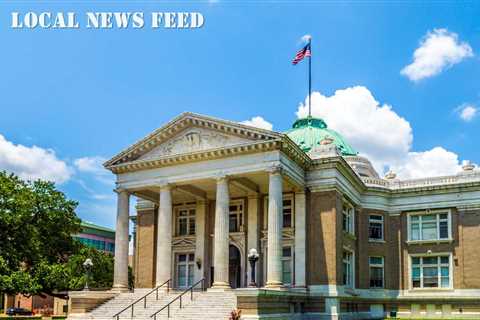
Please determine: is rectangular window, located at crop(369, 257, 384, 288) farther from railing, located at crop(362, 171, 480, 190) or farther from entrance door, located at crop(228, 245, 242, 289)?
entrance door, located at crop(228, 245, 242, 289)

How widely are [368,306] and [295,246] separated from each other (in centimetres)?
920

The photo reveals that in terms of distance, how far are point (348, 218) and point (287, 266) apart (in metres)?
6.20

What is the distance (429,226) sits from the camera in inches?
1650

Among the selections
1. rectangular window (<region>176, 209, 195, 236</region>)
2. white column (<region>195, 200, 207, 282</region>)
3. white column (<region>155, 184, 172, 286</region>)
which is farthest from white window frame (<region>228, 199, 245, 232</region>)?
white column (<region>155, 184, 172, 286</region>)

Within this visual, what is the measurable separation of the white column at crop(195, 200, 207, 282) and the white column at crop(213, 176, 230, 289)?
5.98 metres

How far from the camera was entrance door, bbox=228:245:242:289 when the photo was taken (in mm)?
38625

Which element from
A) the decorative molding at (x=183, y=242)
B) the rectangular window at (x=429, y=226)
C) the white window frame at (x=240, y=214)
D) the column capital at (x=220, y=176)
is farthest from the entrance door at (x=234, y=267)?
the rectangular window at (x=429, y=226)

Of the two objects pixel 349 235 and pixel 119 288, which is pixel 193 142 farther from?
pixel 349 235

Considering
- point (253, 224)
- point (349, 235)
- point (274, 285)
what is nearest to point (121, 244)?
point (253, 224)

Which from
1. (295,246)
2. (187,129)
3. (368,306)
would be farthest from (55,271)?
(368,306)

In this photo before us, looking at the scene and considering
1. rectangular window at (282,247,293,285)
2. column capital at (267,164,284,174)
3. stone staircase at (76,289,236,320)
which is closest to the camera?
stone staircase at (76,289,236,320)

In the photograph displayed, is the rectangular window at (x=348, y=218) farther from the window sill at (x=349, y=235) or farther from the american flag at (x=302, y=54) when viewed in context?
the american flag at (x=302, y=54)

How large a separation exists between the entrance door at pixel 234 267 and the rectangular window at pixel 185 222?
3428mm

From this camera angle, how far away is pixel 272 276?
3131 cm
